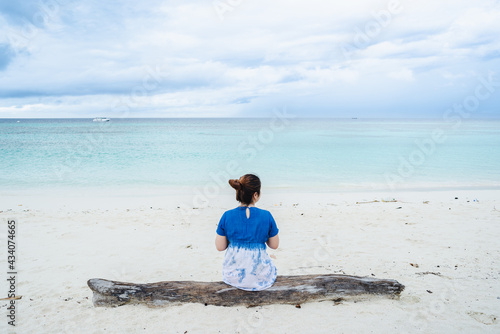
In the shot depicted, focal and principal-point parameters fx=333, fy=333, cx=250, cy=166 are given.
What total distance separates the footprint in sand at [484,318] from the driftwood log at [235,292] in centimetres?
84

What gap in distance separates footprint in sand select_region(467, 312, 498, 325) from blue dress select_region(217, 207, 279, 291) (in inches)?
96.9

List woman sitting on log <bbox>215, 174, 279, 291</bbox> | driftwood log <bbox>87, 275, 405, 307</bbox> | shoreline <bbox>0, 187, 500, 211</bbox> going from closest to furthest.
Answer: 1. woman sitting on log <bbox>215, 174, 279, 291</bbox>
2. driftwood log <bbox>87, 275, 405, 307</bbox>
3. shoreline <bbox>0, 187, 500, 211</bbox>

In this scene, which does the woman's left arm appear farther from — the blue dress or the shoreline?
the shoreline

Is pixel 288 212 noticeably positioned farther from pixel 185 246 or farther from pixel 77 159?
pixel 77 159

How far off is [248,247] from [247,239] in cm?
11

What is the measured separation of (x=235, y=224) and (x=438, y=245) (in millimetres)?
4994

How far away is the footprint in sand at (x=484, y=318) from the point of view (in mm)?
3883

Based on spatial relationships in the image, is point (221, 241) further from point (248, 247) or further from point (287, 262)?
point (287, 262)

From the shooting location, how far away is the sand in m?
3.95

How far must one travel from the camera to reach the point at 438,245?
679 cm

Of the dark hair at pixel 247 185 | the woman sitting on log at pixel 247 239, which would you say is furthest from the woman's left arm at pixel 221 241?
the dark hair at pixel 247 185

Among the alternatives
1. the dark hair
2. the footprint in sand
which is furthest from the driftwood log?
the dark hair

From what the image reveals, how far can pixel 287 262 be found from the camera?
6070 millimetres

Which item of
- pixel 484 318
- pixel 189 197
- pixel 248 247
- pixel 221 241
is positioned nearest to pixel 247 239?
pixel 248 247
